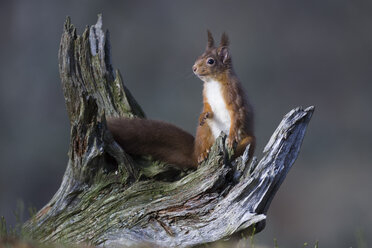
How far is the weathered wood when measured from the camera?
120 inches

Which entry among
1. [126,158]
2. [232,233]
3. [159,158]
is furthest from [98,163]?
[232,233]

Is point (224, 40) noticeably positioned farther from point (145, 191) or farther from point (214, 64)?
→ point (145, 191)

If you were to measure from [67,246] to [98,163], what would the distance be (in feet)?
2.04

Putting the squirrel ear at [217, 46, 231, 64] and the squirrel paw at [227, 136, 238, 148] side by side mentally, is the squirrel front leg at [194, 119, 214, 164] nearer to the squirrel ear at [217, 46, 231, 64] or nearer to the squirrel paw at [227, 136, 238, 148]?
the squirrel paw at [227, 136, 238, 148]

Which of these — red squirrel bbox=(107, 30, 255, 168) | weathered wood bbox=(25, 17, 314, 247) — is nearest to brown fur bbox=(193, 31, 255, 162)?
red squirrel bbox=(107, 30, 255, 168)

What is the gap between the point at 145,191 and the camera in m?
3.37

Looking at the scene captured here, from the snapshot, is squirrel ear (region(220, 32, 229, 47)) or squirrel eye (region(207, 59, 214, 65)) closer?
squirrel eye (region(207, 59, 214, 65))

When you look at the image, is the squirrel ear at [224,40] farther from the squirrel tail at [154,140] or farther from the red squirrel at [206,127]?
the squirrel tail at [154,140]

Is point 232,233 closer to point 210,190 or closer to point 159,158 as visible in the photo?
point 210,190

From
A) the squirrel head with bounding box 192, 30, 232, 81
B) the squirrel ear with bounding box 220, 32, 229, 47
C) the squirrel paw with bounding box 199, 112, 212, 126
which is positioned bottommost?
the squirrel paw with bounding box 199, 112, 212, 126

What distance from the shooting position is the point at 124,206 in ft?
10.8

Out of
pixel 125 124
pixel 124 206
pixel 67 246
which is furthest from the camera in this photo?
pixel 125 124

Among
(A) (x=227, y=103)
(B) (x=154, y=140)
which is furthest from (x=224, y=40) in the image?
(B) (x=154, y=140)

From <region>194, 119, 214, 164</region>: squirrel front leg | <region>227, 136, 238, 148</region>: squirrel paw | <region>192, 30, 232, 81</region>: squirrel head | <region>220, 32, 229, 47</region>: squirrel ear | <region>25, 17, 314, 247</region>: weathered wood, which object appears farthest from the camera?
<region>220, 32, 229, 47</region>: squirrel ear
